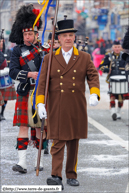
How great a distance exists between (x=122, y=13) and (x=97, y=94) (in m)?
57.7

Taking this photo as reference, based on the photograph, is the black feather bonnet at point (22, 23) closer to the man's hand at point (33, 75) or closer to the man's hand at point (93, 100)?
the man's hand at point (33, 75)

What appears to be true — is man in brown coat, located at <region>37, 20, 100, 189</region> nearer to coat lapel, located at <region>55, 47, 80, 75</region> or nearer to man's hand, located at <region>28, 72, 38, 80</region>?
coat lapel, located at <region>55, 47, 80, 75</region>

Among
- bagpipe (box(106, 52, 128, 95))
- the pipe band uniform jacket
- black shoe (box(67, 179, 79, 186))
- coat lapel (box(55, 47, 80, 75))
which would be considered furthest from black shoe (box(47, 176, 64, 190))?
bagpipe (box(106, 52, 128, 95))

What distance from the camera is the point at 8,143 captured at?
8797 millimetres

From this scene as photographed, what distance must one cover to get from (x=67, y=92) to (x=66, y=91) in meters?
0.02

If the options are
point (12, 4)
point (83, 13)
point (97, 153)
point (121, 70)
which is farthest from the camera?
point (12, 4)

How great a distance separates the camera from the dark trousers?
5.74m

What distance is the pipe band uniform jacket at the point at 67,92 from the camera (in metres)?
5.67

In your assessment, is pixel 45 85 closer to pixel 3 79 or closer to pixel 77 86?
pixel 77 86

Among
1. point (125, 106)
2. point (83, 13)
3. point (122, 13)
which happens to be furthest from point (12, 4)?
point (125, 106)

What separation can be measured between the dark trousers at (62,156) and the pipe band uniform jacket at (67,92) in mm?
117

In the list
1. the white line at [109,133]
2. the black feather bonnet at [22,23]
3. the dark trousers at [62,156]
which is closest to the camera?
the dark trousers at [62,156]

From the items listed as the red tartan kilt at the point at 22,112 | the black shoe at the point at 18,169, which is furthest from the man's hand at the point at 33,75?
the black shoe at the point at 18,169

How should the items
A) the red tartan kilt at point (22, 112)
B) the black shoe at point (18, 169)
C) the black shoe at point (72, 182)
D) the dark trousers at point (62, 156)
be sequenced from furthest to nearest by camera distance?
the red tartan kilt at point (22, 112) → the black shoe at point (18, 169) → the black shoe at point (72, 182) → the dark trousers at point (62, 156)
